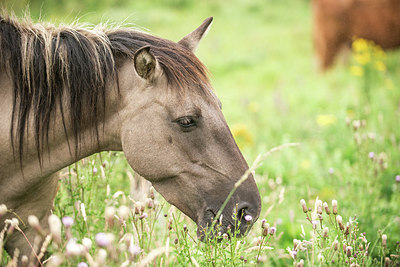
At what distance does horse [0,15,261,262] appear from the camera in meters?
2.28

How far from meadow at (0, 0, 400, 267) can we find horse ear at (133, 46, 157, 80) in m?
0.63

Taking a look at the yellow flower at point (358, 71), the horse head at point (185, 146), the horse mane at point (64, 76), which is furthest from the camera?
the yellow flower at point (358, 71)

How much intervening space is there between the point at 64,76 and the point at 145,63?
1.83ft

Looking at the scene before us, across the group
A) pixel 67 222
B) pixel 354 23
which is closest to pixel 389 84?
pixel 354 23

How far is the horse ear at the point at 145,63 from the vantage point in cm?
218

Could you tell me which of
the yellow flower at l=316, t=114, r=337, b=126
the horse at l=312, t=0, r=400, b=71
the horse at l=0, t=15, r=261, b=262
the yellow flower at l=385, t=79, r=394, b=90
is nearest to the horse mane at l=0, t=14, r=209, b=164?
the horse at l=0, t=15, r=261, b=262

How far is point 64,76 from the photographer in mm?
2389

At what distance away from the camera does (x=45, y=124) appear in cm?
239

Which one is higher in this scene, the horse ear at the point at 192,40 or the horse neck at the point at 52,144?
the horse ear at the point at 192,40

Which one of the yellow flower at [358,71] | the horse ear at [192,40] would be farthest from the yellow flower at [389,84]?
the horse ear at [192,40]

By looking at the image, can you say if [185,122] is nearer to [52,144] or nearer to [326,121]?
[52,144]

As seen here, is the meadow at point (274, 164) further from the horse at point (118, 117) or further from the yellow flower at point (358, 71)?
the horse at point (118, 117)

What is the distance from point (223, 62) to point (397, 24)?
5.00 meters

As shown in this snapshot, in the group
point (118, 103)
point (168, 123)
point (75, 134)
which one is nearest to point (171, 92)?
point (168, 123)
